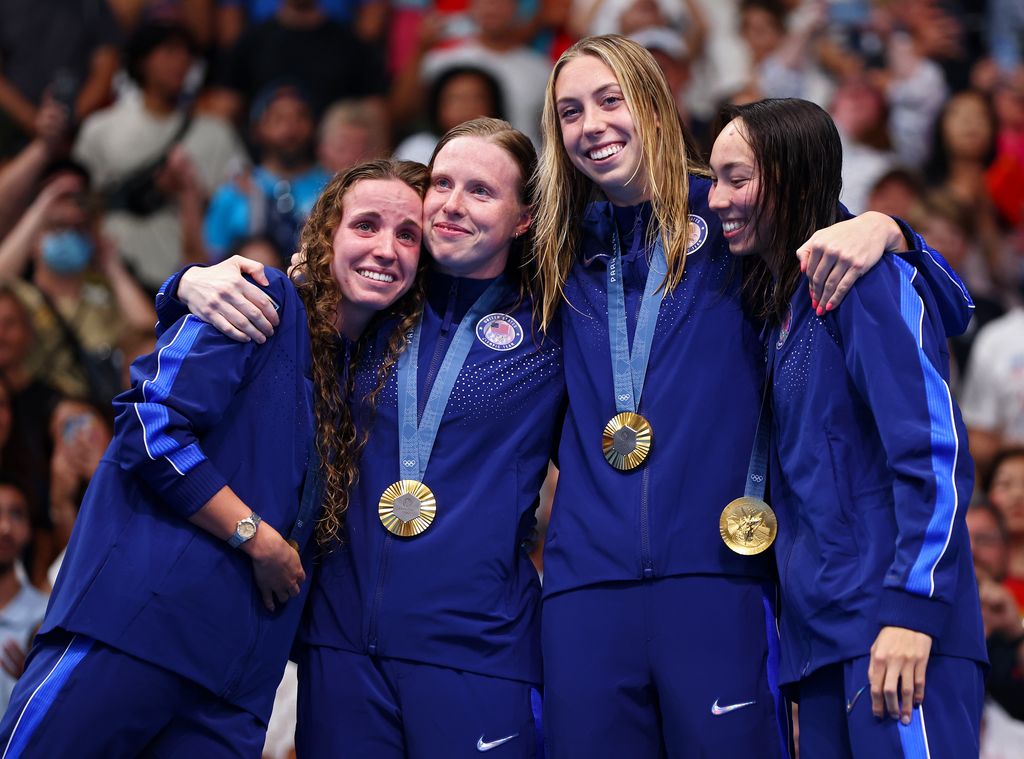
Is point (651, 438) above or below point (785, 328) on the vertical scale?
below

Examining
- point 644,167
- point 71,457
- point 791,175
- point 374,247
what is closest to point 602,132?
point 644,167

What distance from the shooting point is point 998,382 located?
7.22 m

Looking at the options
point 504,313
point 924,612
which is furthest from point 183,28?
point 924,612

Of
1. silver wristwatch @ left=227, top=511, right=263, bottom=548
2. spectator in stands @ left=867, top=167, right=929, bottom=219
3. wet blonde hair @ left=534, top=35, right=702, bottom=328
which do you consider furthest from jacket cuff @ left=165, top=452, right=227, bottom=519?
spectator in stands @ left=867, top=167, right=929, bottom=219

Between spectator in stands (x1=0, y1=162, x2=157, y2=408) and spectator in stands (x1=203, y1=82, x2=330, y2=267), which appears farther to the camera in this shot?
spectator in stands (x1=203, y1=82, x2=330, y2=267)

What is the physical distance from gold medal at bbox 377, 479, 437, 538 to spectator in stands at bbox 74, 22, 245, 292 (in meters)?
4.64

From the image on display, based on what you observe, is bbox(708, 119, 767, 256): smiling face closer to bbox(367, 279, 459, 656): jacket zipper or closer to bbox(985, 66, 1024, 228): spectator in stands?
bbox(367, 279, 459, 656): jacket zipper

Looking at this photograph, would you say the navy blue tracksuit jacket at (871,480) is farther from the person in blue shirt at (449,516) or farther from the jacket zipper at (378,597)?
the jacket zipper at (378,597)

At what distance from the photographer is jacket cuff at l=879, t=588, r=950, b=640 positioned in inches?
124

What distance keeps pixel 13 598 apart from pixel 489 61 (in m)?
4.37

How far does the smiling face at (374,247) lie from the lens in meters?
4.00

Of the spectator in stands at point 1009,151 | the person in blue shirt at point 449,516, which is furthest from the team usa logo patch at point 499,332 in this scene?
the spectator in stands at point 1009,151

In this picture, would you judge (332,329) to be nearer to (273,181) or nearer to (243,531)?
(243,531)

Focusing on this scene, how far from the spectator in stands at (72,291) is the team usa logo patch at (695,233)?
13.8 feet
